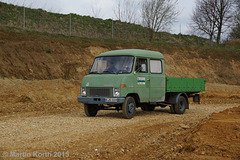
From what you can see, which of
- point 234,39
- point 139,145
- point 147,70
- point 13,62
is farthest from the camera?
Result: point 234,39

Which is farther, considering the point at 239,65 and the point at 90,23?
the point at 90,23

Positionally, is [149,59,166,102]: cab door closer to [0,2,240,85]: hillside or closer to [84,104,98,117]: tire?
[84,104,98,117]: tire

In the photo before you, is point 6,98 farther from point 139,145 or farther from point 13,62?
point 139,145

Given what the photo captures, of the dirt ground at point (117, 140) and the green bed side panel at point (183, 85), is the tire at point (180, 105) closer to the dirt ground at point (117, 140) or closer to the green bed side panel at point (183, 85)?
the green bed side panel at point (183, 85)

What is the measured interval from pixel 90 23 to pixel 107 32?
3620 millimetres

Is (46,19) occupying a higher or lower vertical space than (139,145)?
higher

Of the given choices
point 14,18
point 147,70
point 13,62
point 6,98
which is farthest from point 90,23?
point 147,70

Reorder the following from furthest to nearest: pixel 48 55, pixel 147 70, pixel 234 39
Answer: pixel 234 39 → pixel 48 55 → pixel 147 70

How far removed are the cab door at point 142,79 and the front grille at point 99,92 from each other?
114cm

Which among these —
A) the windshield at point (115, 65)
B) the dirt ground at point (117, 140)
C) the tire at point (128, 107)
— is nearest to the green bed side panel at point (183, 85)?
the tire at point (128, 107)

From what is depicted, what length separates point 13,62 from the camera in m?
18.7

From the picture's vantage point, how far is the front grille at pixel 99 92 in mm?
10773

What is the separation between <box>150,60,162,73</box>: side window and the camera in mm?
12147

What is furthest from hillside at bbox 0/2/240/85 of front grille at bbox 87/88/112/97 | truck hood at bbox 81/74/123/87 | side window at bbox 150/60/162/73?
side window at bbox 150/60/162/73
